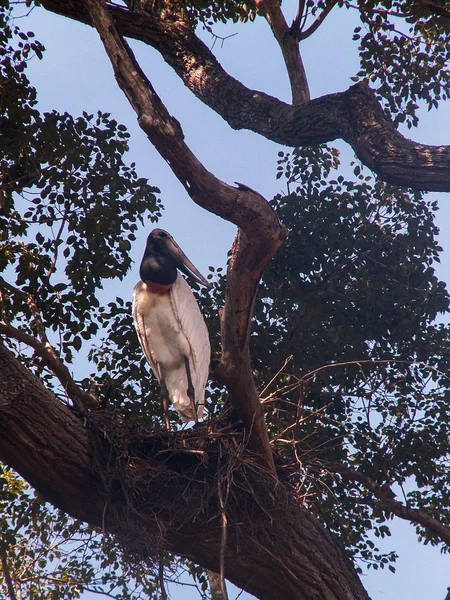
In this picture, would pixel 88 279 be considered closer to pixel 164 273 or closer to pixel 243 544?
pixel 164 273

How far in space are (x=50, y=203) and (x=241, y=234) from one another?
193 centimetres

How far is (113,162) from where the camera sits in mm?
4926

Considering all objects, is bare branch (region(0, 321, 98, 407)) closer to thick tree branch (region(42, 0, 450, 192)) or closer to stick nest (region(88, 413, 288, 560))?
stick nest (region(88, 413, 288, 560))

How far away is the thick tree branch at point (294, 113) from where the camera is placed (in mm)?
4684

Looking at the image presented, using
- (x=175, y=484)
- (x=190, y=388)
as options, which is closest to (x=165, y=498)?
(x=175, y=484)

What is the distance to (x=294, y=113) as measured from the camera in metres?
5.39

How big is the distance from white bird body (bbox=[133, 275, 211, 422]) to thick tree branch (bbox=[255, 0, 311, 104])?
208 cm

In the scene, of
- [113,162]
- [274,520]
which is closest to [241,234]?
[274,520]

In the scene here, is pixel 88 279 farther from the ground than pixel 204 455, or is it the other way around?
pixel 88 279

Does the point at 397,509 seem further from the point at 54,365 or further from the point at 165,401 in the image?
the point at 54,365

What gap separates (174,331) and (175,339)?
0.19 feet

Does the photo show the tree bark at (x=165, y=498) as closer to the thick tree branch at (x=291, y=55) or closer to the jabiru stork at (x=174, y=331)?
the jabiru stork at (x=174, y=331)

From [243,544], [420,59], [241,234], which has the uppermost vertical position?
[420,59]

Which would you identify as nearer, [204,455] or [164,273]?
[204,455]
